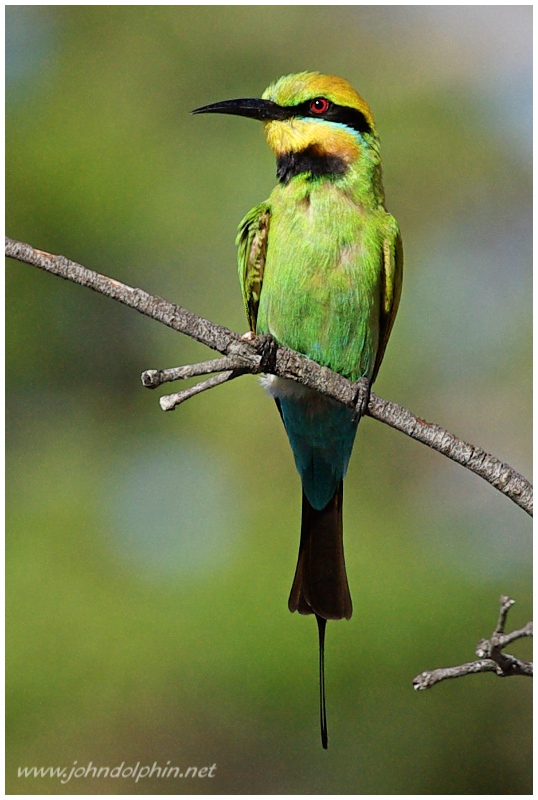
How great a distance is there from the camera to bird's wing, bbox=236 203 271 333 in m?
2.02

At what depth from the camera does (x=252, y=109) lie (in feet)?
6.35

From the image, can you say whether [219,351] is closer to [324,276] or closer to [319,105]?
[324,276]

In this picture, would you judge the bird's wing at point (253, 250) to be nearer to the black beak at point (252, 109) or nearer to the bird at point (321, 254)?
the bird at point (321, 254)

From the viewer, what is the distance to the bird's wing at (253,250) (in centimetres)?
202

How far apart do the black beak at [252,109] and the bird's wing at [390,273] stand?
34cm

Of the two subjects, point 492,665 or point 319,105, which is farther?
point 319,105

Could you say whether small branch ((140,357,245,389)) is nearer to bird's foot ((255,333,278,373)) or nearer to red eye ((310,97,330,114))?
bird's foot ((255,333,278,373))

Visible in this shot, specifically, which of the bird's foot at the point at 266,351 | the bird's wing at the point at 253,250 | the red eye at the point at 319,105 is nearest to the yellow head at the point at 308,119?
the red eye at the point at 319,105

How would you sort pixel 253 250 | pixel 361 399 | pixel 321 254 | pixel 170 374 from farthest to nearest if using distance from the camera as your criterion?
pixel 253 250, pixel 321 254, pixel 361 399, pixel 170 374

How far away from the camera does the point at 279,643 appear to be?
9.03 ft

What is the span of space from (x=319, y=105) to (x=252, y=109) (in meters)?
0.15

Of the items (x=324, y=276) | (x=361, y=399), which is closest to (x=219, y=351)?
(x=361, y=399)

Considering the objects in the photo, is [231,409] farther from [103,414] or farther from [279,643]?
[279,643]

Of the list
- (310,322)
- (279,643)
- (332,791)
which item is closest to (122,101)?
(310,322)
